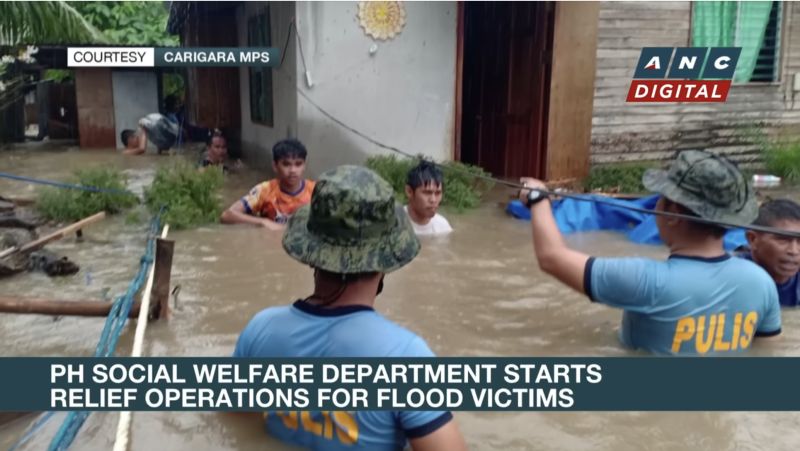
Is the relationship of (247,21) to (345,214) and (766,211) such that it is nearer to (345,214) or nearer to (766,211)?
(766,211)

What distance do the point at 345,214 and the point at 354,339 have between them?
0.31 metres

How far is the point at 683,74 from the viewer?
9555 mm

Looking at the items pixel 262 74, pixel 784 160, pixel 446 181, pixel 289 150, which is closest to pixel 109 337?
pixel 289 150

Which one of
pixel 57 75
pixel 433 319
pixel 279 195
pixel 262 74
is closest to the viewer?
pixel 433 319

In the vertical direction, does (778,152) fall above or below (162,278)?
below

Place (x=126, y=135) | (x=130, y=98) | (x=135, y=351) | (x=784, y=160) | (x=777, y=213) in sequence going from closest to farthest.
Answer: (x=135, y=351)
(x=777, y=213)
(x=784, y=160)
(x=126, y=135)
(x=130, y=98)

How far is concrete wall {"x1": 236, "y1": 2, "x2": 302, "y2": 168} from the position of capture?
27.9 feet

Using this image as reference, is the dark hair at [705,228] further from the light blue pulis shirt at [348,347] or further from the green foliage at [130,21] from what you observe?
the green foliage at [130,21]

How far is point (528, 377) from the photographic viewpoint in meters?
2.70

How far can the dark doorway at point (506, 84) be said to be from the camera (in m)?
8.77

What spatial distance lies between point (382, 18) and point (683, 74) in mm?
4014

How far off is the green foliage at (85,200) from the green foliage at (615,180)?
16.8ft

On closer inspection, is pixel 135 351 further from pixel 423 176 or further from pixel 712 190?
pixel 423 176

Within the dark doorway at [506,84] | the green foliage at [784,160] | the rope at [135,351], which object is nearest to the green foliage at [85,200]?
the rope at [135,351]
